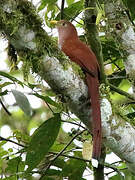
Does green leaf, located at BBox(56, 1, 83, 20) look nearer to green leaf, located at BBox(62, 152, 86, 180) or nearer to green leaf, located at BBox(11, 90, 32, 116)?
green leaf, located at BBox(62, 152, 86, 180)

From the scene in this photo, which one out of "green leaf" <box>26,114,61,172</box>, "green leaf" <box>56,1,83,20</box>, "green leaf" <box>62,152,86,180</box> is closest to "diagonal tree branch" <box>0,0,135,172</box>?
"green leaf" <box>26,114,61,172</box>

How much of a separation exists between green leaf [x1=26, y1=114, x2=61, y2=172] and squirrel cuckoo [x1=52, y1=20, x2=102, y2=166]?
278 millimetres

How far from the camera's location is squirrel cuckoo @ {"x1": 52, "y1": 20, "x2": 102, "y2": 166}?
2004 millimetres

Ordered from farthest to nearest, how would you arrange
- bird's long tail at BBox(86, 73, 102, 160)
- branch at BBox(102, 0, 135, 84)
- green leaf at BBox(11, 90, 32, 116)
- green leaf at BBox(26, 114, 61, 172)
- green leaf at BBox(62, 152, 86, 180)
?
branch at BBox(102, 0, 135, 84), green leaf at BBox(62, 152, 86, 180), green leaf at BBox(26, 114, 61, 172), bird's long tail at BBox(86, 73, 102, 160), green leaf at BBox(11, 90, 32, 116)

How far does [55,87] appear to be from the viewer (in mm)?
1921

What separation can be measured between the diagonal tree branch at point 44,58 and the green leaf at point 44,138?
26cm

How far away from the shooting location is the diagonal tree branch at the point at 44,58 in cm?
189

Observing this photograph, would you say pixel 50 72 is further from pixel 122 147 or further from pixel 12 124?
pixel 12 124

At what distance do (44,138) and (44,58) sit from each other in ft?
1.68

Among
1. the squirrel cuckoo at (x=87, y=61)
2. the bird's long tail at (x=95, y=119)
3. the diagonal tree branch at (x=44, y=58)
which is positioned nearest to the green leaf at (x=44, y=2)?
the squirrel cuckoo at (x=87, y=61)

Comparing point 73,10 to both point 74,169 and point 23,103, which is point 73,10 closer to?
point 74,169

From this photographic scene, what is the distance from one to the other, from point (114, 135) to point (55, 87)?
1.23 ft

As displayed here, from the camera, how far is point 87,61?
2314 millimetres

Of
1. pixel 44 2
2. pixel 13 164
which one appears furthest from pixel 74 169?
pixel 44 2
